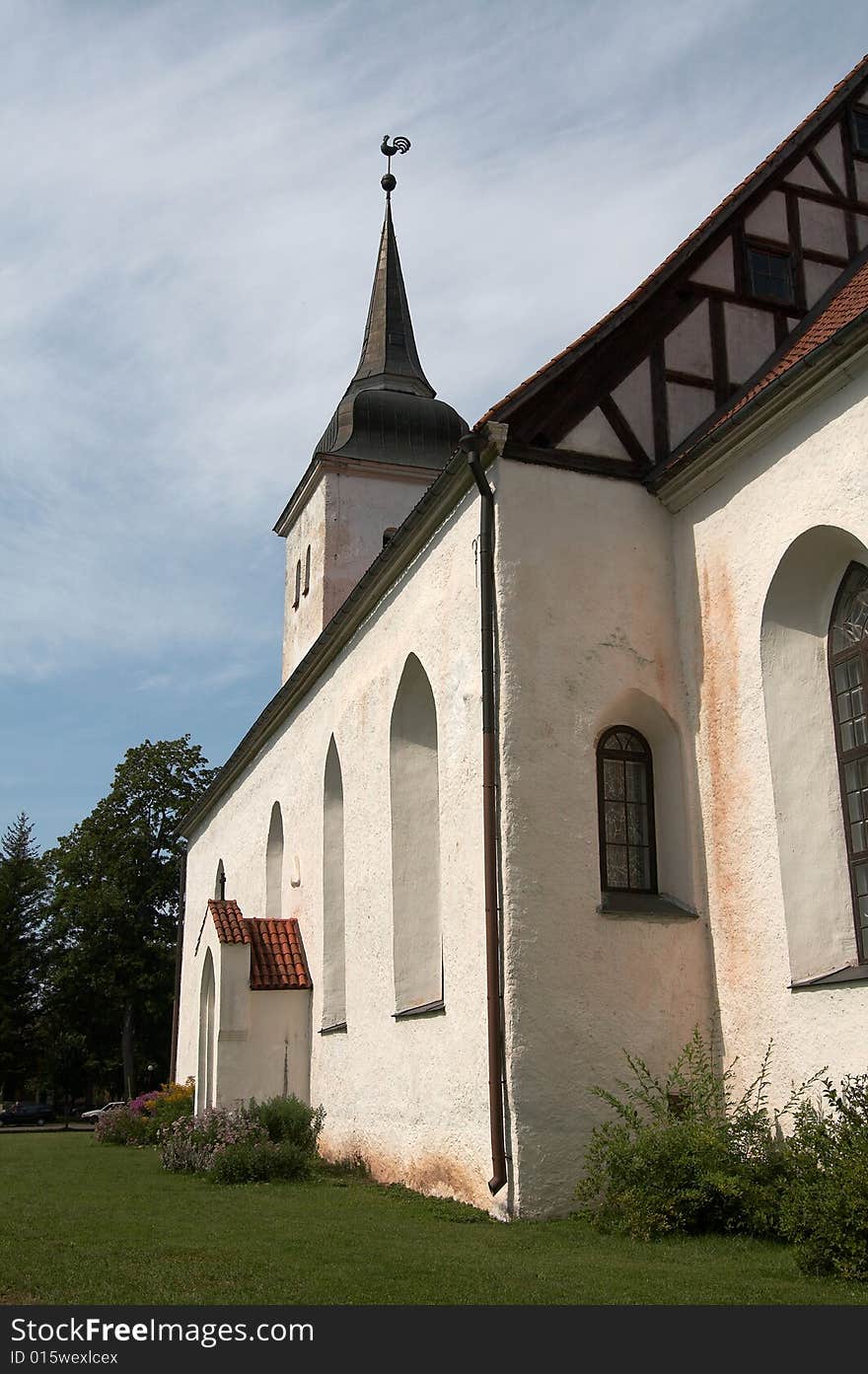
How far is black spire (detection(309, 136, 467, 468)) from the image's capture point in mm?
A: 24594

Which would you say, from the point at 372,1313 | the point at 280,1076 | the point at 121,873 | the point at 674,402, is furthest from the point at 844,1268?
the point at 121,873

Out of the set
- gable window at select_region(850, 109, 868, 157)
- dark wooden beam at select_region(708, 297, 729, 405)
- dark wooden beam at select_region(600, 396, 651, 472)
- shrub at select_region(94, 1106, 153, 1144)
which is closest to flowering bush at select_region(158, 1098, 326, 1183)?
shrub at select_region(94, 1106, 153, 1144)

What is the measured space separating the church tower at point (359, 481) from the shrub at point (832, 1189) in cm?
1651

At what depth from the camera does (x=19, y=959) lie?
48.9m

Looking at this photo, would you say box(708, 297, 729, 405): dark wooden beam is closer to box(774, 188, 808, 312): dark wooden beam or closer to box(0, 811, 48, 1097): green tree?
box(774, 188, 808, 312): dark wooden beam

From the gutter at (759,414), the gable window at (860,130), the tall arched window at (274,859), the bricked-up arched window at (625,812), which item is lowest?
the bricked-up arched window at (625,812)

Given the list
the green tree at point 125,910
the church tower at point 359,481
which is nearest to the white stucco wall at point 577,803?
the church tower at point 359,481

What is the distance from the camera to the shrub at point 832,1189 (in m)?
6.78

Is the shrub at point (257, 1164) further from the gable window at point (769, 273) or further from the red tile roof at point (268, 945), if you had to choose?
the gable window at point (769, 273)

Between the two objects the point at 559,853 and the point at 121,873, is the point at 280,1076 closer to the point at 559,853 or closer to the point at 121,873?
the point at 559,853

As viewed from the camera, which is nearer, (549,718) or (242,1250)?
(242,1250)

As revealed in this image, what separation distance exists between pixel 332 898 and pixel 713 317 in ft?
29.5

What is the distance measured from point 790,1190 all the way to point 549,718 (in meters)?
4.37

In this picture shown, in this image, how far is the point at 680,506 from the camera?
11.9 metres
